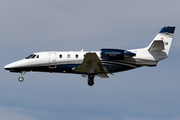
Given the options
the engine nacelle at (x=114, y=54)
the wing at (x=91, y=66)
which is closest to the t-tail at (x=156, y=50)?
the engine nacelle at (x=114, y=54)

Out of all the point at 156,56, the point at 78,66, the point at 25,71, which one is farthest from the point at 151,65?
the point at 25,71

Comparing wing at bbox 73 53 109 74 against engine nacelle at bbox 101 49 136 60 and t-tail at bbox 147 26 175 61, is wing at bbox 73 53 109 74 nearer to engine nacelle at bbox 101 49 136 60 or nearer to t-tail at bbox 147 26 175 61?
engine nacelle at bbox 101 49 136 60

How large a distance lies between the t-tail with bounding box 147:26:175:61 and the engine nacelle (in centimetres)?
188

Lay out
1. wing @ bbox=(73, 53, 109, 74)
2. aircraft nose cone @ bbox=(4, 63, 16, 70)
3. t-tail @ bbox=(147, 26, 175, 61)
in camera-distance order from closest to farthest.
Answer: wing @ bbox=(73, 53, 109, 74) < t-tail @ bbox=(147, 26, 175, 61) < aircraft nose cone @ bbox=(4, 63, 16, 70)

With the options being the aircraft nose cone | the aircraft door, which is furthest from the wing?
the aircraft nose cone

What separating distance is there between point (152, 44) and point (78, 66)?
6.86 m

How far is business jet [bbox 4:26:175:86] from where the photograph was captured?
30681mm

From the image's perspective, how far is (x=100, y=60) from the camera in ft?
98.8

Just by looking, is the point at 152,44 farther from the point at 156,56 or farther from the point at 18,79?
the point at 18,79

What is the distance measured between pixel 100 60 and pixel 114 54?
1.36m

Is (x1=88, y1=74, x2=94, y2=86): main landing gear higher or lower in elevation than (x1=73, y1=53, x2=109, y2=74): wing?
lower

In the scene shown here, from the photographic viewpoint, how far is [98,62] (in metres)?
30.1

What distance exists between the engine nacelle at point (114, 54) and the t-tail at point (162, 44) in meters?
1.88

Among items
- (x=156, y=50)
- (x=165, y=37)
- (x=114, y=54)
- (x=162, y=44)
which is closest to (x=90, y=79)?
(x=114, y=54)
